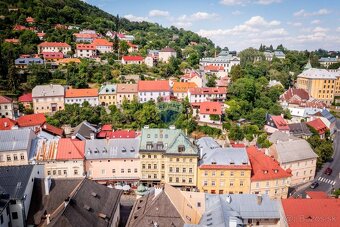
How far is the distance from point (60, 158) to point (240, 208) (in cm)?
2976

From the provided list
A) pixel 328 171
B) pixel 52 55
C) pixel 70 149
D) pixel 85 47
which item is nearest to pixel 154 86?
pixel 70 149

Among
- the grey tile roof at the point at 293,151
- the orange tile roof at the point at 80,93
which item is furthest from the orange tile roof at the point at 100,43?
the grey tile roof at the point at 293,151

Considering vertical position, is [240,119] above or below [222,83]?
below

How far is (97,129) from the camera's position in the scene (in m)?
73.6

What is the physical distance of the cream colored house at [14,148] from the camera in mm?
50625

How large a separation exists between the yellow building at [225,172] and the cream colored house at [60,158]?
803 inches

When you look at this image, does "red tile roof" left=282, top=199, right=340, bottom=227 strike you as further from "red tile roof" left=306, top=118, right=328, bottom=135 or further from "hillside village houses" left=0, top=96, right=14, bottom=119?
"hillside village houses" left=0, top=96, right=14, bottom=119

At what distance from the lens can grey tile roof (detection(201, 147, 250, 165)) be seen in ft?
163

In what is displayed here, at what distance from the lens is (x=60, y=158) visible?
50594 millimetres

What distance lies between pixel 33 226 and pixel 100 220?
730 centimetres

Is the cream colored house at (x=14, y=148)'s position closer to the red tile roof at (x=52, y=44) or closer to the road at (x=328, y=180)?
the road at (x=328, y=180)

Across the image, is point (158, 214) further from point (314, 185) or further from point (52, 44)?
point (52, 44)

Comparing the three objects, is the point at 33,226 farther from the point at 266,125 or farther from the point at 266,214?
the point at 266,125

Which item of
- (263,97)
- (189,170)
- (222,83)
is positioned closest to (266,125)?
(263,97)
